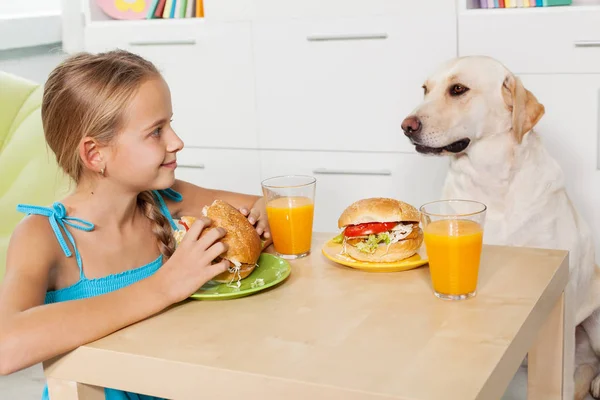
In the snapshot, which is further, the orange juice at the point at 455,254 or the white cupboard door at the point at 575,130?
the white cupboard door at the point at 575,130

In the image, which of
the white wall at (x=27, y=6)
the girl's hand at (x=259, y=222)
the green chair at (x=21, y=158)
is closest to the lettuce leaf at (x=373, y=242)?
the girl's hand at (x=259, y=222)

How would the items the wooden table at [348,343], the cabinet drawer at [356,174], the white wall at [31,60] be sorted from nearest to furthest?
the wooden table at [348,343], the cabinet drawer at [356,174], the white wall at [31,60]

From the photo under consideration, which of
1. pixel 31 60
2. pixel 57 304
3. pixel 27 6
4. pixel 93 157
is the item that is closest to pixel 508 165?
pixel 93 157

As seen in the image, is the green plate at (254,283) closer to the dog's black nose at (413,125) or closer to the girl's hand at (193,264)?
the girl's hand at (193,264)

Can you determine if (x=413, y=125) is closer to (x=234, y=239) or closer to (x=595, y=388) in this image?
(x=595, y=388)

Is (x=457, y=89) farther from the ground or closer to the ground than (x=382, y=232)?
farther from the ground

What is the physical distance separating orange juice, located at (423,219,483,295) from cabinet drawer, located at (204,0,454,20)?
164 centimetres

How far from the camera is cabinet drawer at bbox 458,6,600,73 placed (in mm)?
2488

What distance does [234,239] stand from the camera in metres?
1.30

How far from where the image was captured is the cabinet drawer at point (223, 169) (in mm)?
3139

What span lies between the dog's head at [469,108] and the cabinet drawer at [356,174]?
613mm

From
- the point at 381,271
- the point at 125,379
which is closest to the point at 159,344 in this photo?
the point at 125,379

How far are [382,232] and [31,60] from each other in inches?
103

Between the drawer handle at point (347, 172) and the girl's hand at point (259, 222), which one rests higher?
the girl's hand at point (259, 222)
